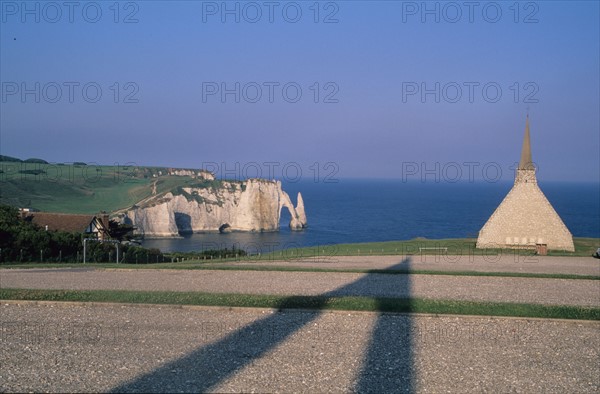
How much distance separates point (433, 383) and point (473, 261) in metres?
20.0

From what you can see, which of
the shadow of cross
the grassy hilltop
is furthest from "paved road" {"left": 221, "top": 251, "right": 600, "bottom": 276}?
the grassy hilltop

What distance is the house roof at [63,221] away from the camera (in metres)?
37.7

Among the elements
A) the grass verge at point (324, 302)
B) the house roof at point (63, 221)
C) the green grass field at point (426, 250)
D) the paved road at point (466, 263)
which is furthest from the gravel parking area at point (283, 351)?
the house roof at point (63, 221)

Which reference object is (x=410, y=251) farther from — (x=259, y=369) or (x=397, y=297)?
(x=259, y=369)

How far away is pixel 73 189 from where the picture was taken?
8750 cm

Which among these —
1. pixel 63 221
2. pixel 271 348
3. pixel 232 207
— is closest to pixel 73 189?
pixel 232 207

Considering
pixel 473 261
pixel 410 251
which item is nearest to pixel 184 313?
pixel 473 261

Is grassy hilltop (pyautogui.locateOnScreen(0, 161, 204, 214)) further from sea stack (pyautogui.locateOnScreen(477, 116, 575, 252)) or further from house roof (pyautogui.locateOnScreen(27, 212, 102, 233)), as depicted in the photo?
sea stack (pyautogui.locateOnScreen(477, 116, 575, 252))

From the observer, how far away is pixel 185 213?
91.1 m

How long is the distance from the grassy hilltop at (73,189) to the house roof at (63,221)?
97.5 feet

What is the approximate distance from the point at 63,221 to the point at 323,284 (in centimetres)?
2449

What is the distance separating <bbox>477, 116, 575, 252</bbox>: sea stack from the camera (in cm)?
3322

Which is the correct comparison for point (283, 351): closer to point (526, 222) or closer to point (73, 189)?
point (526, 222)

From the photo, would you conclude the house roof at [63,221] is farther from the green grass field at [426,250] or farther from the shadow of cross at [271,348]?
A: the shadow of cross at [271,348]
